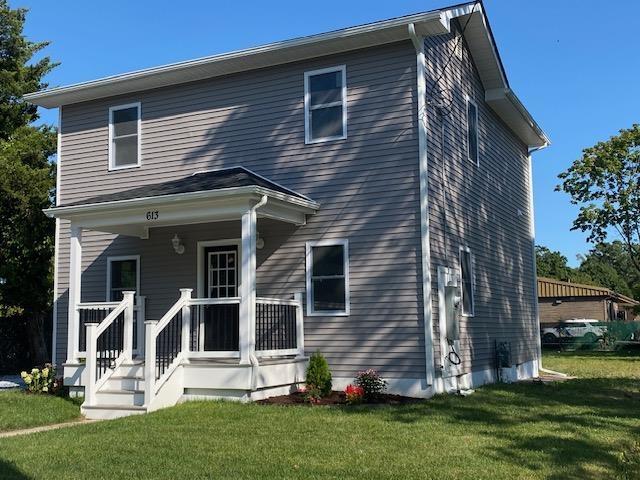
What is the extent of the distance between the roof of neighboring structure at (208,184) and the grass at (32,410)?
3.27 meters

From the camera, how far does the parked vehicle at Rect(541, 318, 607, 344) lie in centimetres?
3209

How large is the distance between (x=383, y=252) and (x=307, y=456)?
5131 millimetres

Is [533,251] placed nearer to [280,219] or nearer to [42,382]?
[280,219]

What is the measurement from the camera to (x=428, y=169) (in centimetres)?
1151

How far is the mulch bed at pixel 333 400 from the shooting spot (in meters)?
10.3

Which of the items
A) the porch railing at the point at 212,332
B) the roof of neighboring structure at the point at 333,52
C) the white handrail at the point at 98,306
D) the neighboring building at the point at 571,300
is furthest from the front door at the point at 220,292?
the neighboring building at the point at 571,300

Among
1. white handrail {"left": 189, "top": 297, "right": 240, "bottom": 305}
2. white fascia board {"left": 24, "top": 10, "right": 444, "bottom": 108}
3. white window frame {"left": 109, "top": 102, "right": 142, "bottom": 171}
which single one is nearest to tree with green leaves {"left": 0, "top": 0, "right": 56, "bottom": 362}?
white fascia board {"left": 24, "top": 10, "right": 444, "bottom": 108}

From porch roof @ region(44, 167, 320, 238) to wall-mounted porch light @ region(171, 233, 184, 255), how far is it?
83 cm

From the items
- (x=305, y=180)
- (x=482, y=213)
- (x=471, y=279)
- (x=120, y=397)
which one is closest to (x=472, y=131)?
(x=482, y=213)

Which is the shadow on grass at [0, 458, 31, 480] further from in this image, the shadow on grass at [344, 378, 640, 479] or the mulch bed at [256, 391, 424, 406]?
the shadow on grass at [344, 378, 640, 479]

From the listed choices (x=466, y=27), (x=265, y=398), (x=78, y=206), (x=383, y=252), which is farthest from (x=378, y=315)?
(x=466, y=27)

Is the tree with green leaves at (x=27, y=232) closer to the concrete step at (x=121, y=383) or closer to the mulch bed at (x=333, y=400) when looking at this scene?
the concrete step at (x=121, y=383)

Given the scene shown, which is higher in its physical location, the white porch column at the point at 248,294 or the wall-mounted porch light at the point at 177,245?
the wall-mounted porch light at the point at 177,245

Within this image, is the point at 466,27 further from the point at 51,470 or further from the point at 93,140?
the point at 51,470
